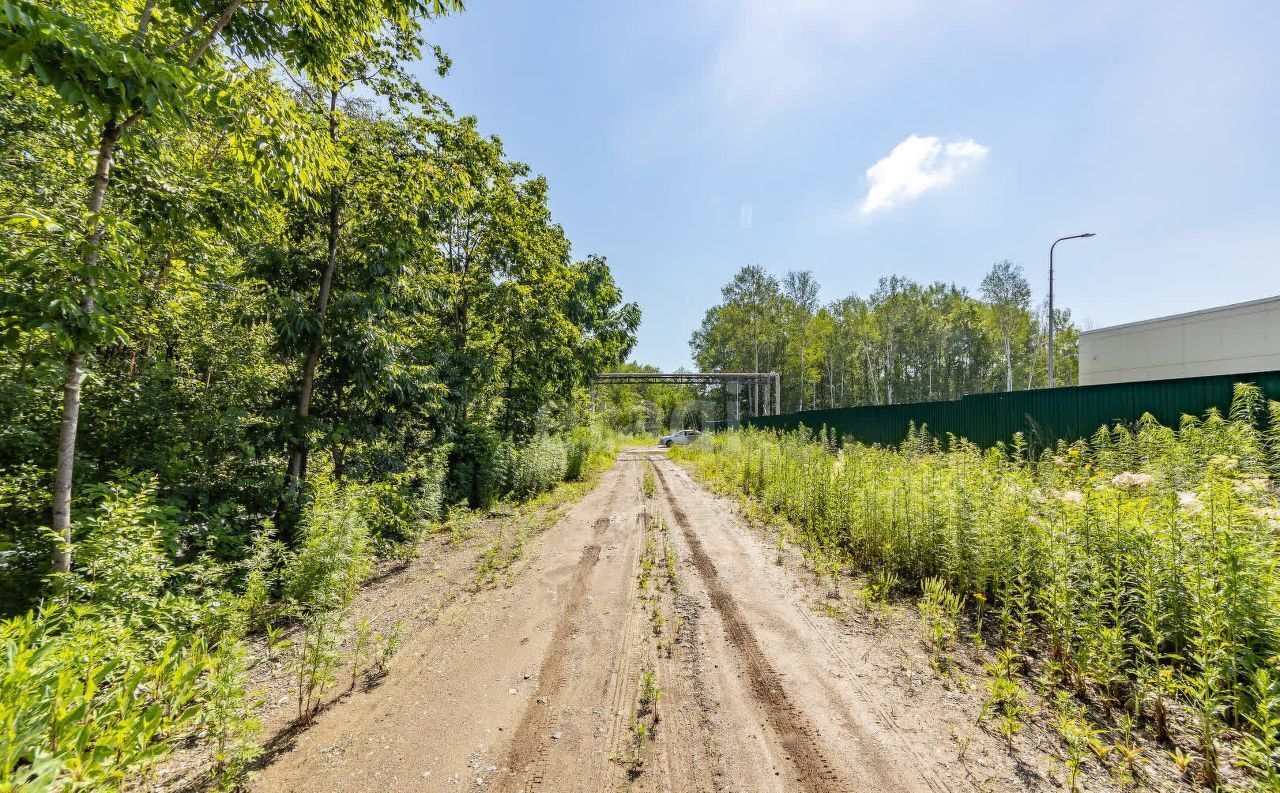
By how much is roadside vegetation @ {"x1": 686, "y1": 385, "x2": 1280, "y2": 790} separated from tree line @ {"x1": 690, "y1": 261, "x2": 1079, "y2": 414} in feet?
96.4

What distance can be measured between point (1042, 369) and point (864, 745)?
5067cm

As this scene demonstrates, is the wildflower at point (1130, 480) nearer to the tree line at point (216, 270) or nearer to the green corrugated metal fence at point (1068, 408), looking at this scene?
the green corrugated metal fence at point (1068, 408)

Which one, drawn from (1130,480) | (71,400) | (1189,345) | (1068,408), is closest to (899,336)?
(1189,345)

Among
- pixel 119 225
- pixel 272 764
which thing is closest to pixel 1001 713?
pixel 272 764

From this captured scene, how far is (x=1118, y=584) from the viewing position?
302cm

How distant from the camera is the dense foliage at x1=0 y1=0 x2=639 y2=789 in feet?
8.07

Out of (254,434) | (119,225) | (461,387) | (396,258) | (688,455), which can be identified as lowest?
(688,455)

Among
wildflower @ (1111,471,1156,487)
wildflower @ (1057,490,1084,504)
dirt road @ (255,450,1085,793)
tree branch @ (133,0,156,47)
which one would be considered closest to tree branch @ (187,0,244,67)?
tree branch @ (133,0,156,47)

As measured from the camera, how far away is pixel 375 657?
11.9 feet

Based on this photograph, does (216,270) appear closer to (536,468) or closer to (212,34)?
(212,34)

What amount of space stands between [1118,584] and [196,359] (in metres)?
12.8

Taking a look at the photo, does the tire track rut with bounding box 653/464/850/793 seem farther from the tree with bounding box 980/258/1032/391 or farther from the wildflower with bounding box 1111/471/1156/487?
the tree with bounding box 980/258/1032/391

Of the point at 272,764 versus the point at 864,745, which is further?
the point at 864,745

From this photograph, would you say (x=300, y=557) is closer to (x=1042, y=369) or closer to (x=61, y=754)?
(x=61, y=754)
